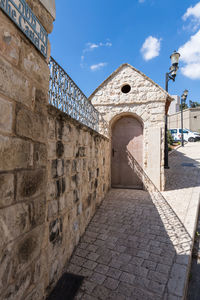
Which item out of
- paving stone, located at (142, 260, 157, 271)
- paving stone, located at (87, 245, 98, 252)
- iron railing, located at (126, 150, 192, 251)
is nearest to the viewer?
paving stone, located at (142, 260, 157, 271)

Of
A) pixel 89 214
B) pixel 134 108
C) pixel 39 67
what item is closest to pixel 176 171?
pixel 134 108

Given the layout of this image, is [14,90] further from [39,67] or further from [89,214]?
[89,214]

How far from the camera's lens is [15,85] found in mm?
1095

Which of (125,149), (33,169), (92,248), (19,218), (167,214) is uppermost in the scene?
(125,149)

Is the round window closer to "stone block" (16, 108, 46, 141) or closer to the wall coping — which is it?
the wall coping

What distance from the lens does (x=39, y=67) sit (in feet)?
4.55

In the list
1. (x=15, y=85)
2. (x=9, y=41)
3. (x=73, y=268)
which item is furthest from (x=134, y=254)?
(x=9, y=41)

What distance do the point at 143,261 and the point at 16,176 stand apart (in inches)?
93.2

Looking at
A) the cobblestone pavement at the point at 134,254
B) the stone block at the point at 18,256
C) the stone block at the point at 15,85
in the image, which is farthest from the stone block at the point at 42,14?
the cobblestone pavement at the point at 134,254

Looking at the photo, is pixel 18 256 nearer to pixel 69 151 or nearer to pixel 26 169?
pixel 26 169

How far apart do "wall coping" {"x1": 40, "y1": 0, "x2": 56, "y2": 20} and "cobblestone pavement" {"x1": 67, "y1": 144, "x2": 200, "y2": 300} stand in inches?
122

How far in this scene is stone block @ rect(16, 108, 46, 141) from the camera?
114 centimetres

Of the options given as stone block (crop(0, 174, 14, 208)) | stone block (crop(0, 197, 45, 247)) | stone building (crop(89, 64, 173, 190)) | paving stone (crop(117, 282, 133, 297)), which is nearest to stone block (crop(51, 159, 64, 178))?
stone block (crop(0, 197, 45, 247))

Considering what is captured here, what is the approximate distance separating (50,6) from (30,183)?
5.47ft
